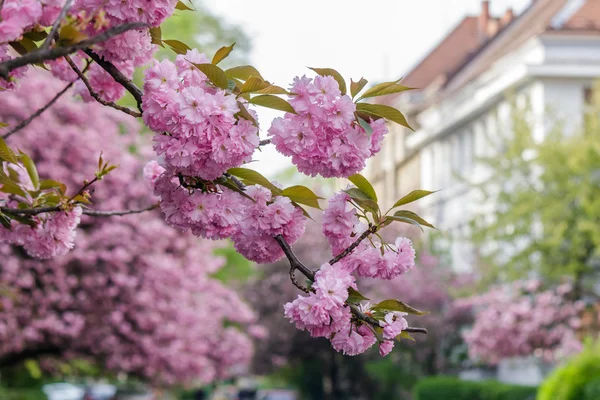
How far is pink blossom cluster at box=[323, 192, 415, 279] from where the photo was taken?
421 cm

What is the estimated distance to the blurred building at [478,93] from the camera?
2905 cm

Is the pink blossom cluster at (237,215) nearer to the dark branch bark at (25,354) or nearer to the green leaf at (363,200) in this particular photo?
the green leaf at (363,200)

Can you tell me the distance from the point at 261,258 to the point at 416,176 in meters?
40.6

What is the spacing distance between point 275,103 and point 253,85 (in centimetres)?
11

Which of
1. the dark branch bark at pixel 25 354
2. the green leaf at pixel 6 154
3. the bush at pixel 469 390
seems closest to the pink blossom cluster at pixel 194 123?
the green leaf at pixel 6 154

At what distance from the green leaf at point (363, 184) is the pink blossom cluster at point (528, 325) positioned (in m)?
18.8

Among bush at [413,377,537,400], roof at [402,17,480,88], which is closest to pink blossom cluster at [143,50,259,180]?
bush at [413,377,537,400]

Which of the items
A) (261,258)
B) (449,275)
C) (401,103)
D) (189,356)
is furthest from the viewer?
(401,103)

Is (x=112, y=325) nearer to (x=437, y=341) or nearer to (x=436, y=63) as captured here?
(x=437, y=341)

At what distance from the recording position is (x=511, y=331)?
2341 centimetres

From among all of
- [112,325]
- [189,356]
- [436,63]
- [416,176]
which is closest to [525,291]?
[189,356]

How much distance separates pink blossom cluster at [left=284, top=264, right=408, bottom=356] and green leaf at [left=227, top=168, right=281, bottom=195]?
35 cm

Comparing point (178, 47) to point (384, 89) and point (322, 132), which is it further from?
point (384, 89)

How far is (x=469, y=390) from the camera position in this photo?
23.9m
